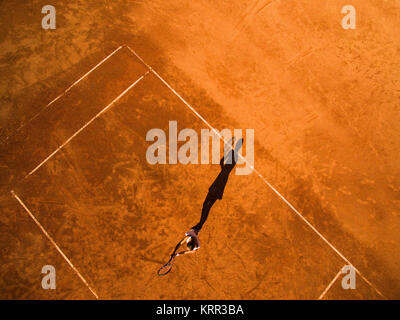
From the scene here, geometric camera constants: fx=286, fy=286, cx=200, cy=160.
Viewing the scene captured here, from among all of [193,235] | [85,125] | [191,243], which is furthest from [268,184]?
[85,125]

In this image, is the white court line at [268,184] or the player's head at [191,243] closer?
the player's head at [191,243]

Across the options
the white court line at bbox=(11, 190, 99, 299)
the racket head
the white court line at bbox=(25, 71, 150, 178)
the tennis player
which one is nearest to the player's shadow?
the tennis player

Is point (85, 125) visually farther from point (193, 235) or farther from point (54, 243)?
point (193, 235)

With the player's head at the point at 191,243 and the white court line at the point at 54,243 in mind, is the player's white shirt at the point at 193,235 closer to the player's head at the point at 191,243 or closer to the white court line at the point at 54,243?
the player's head at the point at 191,243

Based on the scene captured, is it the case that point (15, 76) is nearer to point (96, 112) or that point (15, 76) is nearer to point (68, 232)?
point (96, 112)

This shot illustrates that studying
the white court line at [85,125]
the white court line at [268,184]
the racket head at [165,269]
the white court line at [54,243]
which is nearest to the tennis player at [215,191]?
the white court line at [268,184]

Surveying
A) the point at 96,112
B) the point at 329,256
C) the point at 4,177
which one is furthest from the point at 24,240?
the point at 329,256
